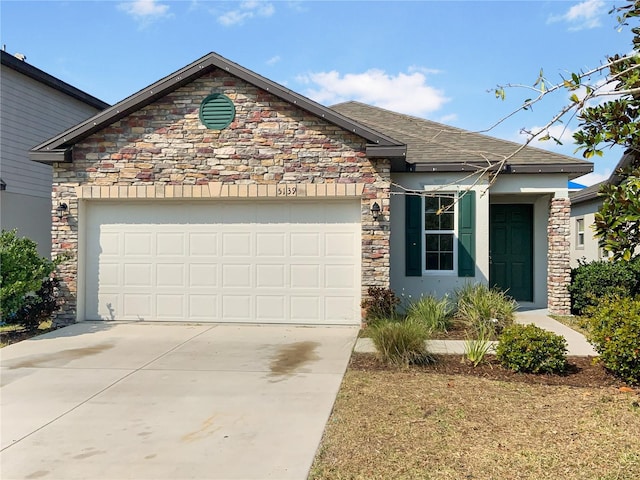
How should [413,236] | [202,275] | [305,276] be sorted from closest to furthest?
[305,276] → [202,275] → [413,236]

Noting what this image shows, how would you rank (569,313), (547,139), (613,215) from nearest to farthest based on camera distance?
1. (547,139)
2. (613,215)
3. (569,313)

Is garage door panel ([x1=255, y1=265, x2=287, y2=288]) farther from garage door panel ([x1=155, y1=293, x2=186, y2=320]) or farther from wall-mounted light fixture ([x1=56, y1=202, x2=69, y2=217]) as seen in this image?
wall-mounted light fixture ([x1=56, y1=202, x2=69, y2=217])

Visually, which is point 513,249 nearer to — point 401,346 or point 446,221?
point 446,221

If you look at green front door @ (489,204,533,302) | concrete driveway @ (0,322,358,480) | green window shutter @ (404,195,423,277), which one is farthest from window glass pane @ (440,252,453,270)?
concrete driveway @ (0,322,358,480)

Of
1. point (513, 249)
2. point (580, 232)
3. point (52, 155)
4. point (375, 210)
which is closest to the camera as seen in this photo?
point (375, 210)

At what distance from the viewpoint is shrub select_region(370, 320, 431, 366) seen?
7219 millimetres

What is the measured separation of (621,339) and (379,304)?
170 inches

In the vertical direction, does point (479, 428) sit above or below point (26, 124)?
below

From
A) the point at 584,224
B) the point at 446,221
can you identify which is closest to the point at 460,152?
the point at 446,221

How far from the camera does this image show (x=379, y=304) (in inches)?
384

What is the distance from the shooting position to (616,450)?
14.5 ft

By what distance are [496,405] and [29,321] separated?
8.65m

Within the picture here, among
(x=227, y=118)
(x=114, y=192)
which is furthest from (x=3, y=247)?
(x=227, y=118)

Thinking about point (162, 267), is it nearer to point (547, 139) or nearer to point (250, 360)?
point (250, 360)
